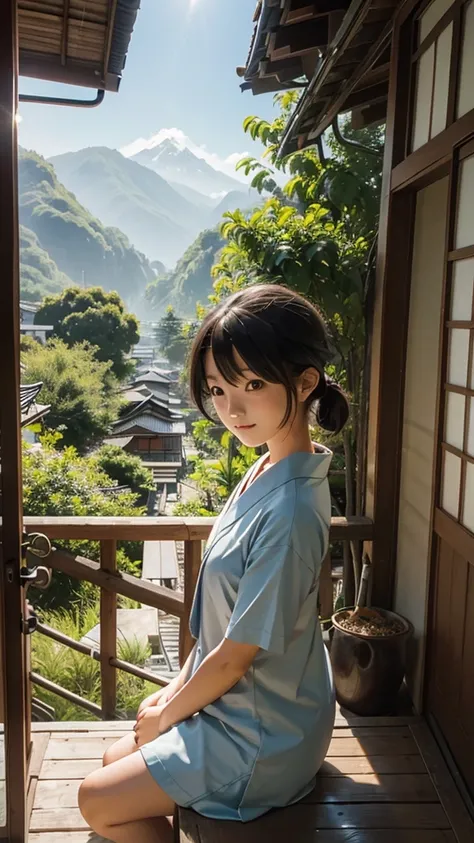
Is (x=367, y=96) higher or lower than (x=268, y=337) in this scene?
higher

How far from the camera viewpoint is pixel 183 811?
1.05 meters

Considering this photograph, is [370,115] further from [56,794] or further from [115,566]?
[56,794]

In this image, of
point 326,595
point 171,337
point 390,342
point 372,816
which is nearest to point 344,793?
point 372,816

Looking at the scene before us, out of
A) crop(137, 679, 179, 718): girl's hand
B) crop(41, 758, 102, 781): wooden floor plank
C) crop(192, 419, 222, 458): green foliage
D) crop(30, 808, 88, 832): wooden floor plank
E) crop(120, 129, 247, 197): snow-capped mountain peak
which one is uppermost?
crop(120, 129, 247, 197): snow-capped mountain peak

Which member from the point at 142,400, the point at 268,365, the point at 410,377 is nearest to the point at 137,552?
the point at 142,400

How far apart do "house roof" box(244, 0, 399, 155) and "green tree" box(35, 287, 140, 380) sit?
1379 centimetres

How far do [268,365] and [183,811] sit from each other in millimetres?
749

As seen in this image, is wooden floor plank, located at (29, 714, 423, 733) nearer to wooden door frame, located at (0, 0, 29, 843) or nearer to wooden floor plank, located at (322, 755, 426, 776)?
wooden floor plank, located at (322, 755, 426, 776)

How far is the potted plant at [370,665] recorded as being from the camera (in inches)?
67.7

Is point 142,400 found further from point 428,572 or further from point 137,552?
point 428,572

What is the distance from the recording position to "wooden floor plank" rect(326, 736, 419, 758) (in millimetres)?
1539

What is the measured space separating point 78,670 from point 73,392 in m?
10.4

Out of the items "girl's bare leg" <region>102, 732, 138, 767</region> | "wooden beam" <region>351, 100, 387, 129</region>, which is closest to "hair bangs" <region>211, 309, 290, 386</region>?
"girl's bare leg" <region>102, 732, 138, 767</region>

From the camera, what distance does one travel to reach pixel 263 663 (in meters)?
1.07
